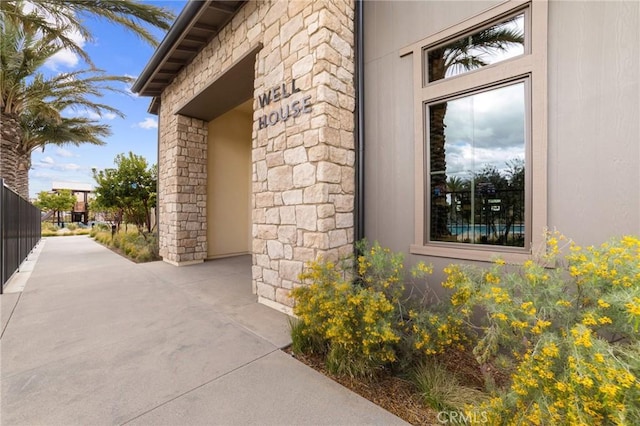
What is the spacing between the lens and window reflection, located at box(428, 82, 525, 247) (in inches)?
109

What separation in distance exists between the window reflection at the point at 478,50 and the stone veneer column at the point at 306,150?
108 centimetres

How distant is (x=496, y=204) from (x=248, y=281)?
14.2ft

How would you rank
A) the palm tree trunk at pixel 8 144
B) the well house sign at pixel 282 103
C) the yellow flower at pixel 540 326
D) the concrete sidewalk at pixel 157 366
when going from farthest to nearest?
the palm tree trunk at pixel 8 144
the well house sign at pixel 282 103
the concrete sidewalk at pixel 157 366
the yellow flower at pixel 540 326

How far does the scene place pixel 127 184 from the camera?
9.50 meters

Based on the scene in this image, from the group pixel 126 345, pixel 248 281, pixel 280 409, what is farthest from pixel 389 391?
pixel 248 281

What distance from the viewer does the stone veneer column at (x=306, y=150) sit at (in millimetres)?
3375

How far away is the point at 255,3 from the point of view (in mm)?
4352

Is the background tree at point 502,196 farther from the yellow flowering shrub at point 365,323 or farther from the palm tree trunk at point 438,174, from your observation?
the yellow flowering shrub at point 365,323

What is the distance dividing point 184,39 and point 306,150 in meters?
4.12

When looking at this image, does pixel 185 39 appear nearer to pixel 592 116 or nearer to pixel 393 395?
pixel 592 116

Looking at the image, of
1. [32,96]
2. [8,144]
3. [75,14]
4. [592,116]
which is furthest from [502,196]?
[8,144]

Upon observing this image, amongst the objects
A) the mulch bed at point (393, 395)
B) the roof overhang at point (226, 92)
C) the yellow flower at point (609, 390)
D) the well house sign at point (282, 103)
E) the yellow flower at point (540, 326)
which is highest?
the roof overhang at point (226, 92)

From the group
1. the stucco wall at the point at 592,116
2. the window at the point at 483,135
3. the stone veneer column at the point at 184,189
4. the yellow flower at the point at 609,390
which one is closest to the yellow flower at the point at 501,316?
the yellow flower at the point at 609,390

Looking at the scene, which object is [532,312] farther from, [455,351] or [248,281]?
[248,281]
